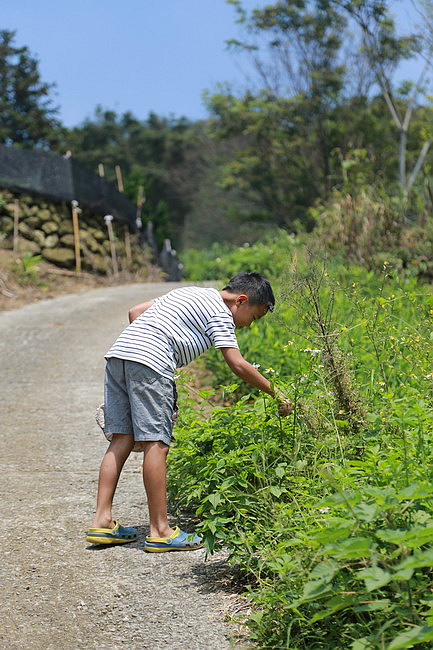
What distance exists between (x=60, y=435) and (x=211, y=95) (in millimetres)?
22853

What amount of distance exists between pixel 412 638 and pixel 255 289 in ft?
6.56

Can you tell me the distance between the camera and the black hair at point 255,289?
11.7 feet

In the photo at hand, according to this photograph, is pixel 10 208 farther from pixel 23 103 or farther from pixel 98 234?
pixel 23 103

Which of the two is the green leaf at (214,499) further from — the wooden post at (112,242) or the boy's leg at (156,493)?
the wooden post at (112,242)

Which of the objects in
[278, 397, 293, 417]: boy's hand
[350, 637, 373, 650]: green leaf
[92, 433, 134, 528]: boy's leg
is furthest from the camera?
[92, 433, 134, 528]: boy's leg

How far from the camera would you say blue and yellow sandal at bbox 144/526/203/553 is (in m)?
3.31

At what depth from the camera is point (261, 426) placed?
11.2 ft

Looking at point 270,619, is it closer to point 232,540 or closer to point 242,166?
point 232,540

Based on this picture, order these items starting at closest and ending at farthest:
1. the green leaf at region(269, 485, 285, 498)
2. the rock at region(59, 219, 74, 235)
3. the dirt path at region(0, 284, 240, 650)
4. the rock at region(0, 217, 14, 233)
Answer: the dirt path at region(0, 284, 240, 650)
the green leaf at region(269, 485, 285, 498)
the rock at region(0, 217, 14, 233)
the rock at region(59, 219, 74, 235)

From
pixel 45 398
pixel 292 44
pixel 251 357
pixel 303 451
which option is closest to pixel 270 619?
pixel 303 451

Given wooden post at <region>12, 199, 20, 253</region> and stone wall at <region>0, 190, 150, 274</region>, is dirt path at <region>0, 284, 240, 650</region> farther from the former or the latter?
stone wall at <region>0, 190, 150, 274</region>

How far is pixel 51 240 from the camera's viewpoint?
50.1 feet

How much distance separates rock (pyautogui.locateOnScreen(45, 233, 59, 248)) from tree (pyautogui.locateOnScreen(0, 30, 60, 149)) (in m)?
24.2

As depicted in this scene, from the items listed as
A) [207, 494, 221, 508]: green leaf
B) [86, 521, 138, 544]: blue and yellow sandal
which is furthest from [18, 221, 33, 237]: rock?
[207, 494, 221, 508]: green leaf
